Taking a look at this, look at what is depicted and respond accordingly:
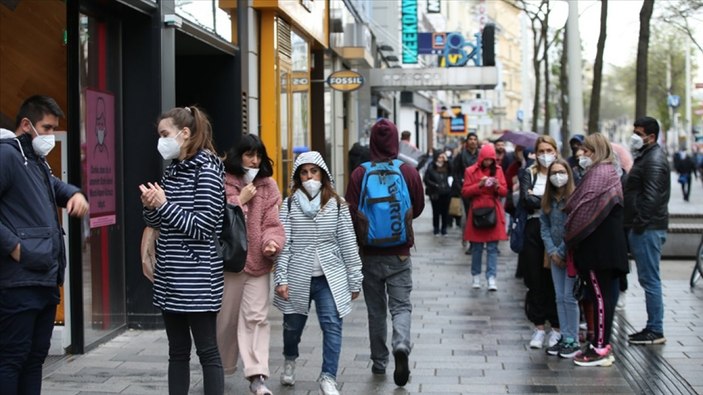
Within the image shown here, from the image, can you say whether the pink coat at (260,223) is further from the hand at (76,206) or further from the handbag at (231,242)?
the hand at (76,206)

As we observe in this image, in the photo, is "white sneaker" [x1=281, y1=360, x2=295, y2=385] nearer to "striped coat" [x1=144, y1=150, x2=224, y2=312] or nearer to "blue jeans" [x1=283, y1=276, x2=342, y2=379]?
"blue jeans" [x1=283, y1=276, x2=342, y2=379]

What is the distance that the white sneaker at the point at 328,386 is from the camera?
714 cm

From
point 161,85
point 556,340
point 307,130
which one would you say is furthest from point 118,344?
point 307,130

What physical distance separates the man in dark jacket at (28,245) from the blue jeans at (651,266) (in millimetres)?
5435

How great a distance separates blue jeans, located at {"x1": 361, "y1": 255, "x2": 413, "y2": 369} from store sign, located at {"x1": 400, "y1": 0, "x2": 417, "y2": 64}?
2978 centimetres

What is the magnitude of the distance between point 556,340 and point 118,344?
3.76 m

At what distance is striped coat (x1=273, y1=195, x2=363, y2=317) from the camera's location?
23.9 feet

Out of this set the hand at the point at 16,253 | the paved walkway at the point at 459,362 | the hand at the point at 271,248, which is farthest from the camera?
the paved walkway at the point at 459,362

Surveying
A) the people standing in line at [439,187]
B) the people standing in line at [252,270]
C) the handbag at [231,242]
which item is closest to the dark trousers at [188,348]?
the handbag at [231,242]

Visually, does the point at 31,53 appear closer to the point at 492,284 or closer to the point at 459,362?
the point at 459,362

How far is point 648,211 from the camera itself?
359 inches

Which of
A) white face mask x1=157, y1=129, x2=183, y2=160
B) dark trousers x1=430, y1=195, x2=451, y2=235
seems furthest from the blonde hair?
dark trousers x1=430, y1=195, x2=451, y2=235

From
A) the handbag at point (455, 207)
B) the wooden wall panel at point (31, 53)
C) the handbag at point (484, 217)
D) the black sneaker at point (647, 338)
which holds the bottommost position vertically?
the black sneaker at point (647, 338)

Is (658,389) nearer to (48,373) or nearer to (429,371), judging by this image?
(429,371)
